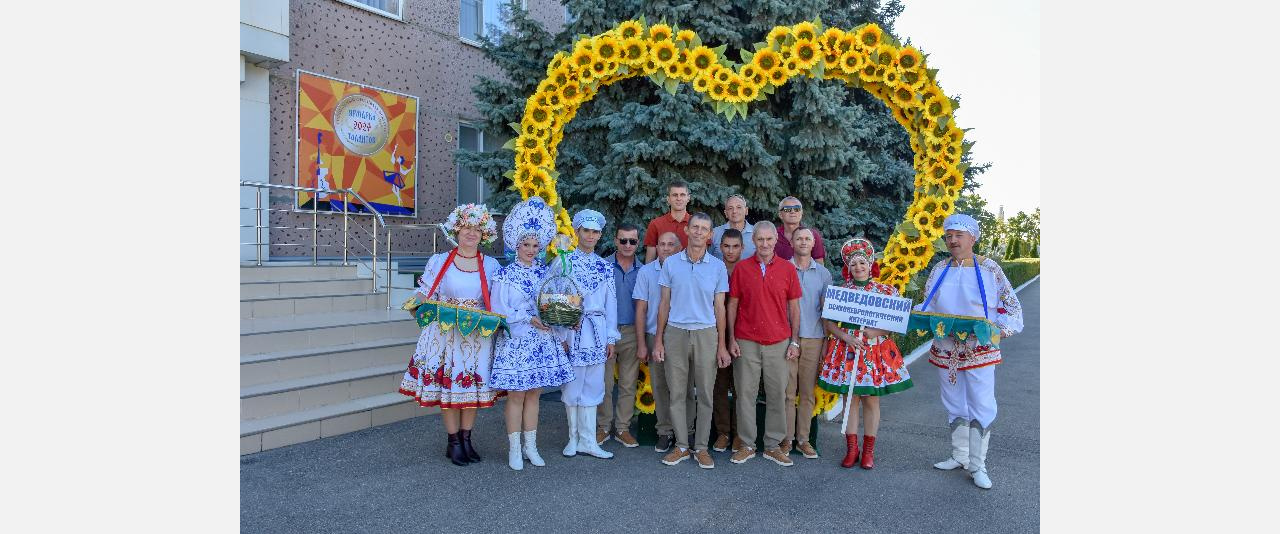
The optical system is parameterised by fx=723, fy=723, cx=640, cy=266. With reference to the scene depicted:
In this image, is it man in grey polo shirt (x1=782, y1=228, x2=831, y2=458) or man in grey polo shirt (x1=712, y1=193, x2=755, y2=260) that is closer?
man in grey polo shirt (x1=782, y1=228, x2=831, y2=458)

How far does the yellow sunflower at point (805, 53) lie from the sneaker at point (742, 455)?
9.80 feet

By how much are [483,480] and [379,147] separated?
7.04 meters

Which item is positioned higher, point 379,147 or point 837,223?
point 379,147

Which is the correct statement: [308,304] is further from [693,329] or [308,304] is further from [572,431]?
[693,329]

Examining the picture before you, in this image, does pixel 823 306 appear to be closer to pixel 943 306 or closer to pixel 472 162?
pixel 943 306

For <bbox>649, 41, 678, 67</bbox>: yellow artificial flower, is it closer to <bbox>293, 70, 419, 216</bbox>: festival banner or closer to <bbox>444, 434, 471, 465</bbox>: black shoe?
<bbox>444, 434, 471, 465</bbox>: black shoe

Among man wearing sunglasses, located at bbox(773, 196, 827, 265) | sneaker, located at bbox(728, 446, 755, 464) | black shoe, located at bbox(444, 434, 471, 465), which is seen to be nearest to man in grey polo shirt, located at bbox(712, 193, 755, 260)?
man wearing sunglasses, located at bbox(773, 196, 827, 265)

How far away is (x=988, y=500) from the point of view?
4660 millimetres

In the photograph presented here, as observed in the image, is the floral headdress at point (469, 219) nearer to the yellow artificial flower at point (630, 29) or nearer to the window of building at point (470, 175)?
the yellow artificial flower at point (630, 29)

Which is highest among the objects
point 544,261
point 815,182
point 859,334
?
point 815,182

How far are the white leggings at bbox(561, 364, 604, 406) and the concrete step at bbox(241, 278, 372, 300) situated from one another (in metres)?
3.50

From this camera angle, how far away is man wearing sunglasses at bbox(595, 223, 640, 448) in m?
5.64

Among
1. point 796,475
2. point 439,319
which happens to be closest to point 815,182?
point 796,475

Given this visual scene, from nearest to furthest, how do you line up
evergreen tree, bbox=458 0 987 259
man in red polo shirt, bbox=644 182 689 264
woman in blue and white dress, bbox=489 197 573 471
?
1. woman in blue and white dress, bbox=489 197 573 471
2. man in red polo shirt, bbox=644 182 689 264
3. evergreen tree, bbox=458 0 987 259
